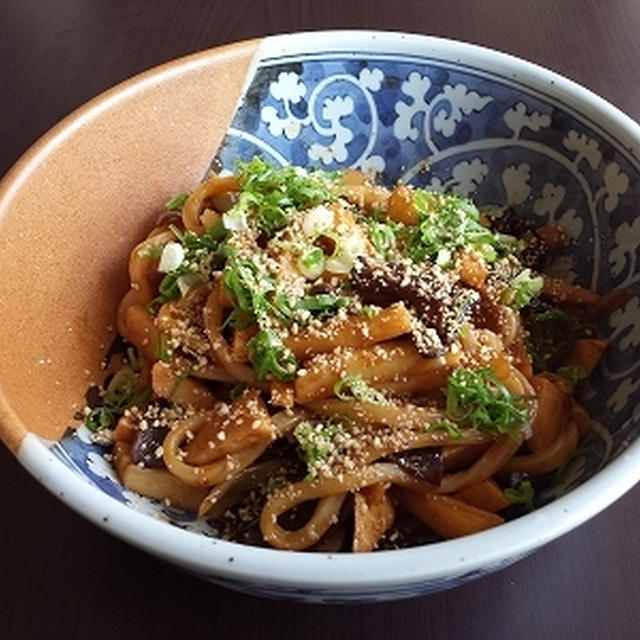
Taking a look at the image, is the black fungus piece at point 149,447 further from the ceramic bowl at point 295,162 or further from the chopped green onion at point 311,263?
the chopped green onion at point 311,263

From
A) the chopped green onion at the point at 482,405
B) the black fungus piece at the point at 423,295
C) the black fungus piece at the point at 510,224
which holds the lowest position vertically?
the chopped green onion at the point at 482,405

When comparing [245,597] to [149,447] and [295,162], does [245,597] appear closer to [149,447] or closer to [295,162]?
[149,447]

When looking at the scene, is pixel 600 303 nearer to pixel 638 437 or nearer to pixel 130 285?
pixel 638 437

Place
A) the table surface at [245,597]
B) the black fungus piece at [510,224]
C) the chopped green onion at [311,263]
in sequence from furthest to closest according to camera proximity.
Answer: the black fungus piece at [510,224], the chopped green onion at [311,263], the table surface at [245,597]

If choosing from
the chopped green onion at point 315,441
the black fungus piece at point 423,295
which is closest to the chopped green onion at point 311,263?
the black fungus piece at point 423,295

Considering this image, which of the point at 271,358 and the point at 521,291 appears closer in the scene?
the point at 271,358

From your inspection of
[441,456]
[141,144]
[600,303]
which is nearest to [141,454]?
[441,456]

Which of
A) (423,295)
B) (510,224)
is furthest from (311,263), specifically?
(510,224)
